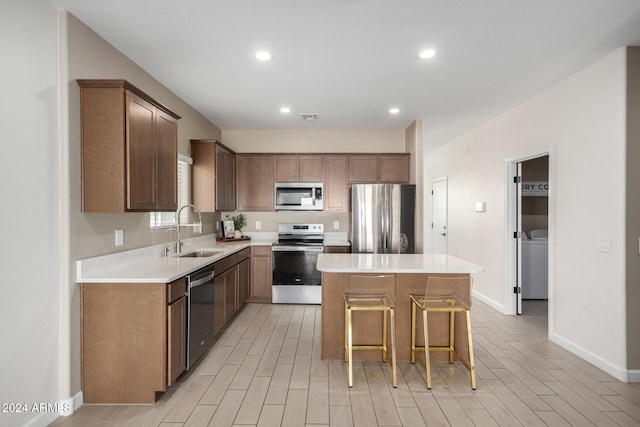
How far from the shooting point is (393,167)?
5.30 metres

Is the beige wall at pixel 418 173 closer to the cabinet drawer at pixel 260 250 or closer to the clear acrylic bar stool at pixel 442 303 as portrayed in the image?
the clear acrylic bar stool at pixel 442 303

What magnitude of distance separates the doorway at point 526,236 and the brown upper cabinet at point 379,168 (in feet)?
4.76

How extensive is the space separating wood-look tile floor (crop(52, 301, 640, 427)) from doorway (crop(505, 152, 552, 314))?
1092mm

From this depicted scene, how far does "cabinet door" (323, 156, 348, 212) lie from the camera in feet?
17.5

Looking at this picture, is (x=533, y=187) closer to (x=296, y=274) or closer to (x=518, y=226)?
(x=518, y=226)

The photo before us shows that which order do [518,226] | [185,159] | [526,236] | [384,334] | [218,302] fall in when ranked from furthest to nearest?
[526,236]
[518,226]
[185,159]
[218,302]
[384,334]

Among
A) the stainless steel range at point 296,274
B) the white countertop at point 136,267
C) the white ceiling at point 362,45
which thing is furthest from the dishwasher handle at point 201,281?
the white ceiling at point 362,45

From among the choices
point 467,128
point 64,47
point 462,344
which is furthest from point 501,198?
point 64,47

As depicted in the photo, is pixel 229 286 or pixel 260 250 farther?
pixel 260 250

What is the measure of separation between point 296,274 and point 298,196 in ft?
3.93

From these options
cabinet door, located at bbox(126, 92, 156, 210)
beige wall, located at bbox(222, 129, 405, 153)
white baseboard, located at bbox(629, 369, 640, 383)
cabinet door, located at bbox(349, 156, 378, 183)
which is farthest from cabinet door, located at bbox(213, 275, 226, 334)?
white baseboard, located at bbox(629, 369, 640, 383)

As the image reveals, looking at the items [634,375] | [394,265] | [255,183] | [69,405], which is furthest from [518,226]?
[69,405]

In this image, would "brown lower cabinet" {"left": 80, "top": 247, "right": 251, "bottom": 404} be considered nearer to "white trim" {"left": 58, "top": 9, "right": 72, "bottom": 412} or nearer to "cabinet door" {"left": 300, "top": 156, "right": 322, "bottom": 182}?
"white trim" {"left": 58, "top": 9, "right": 72, "bottom": 412}

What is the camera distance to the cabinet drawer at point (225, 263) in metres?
3.46
